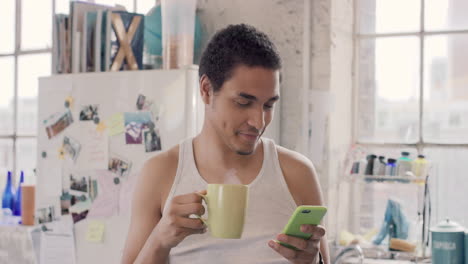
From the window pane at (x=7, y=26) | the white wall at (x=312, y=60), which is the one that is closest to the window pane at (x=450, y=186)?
the white wall at (x=312, y=60)

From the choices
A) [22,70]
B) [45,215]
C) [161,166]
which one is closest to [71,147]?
[45,215]

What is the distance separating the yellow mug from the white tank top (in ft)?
0.62

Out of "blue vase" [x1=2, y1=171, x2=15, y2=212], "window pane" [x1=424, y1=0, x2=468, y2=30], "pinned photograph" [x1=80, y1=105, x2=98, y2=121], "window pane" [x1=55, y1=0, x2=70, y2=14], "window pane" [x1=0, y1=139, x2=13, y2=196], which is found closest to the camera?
"pinned photograph" [x1=80, y1=105, x2=98, y2=121]

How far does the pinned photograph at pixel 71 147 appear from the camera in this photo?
2.51 metres

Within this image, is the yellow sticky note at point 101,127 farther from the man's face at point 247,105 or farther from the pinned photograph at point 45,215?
the man's face at point 247,105

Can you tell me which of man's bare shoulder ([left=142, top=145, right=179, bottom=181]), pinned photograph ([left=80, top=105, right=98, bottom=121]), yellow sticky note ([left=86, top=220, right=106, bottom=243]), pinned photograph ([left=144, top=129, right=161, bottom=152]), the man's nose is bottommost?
yellow sticky note ([left=86, top=220, right=106, bottom=243])

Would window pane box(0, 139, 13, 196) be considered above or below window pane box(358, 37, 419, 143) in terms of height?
below

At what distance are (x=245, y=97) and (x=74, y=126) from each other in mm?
1336

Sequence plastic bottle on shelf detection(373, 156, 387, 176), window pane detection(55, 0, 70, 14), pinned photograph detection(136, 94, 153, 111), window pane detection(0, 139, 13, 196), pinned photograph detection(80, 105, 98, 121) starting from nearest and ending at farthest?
pinned photograph detection(136, 94, 153, 111) < pinned photograph detection(80, 105, 98, 121) < plastic bottle on shelf detection(373, 156, 387, 176) < window pane detection(55, 0, 70, 14) < window pane detection(0, 139, 13, 196)

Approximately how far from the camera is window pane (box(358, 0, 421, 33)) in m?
2.76

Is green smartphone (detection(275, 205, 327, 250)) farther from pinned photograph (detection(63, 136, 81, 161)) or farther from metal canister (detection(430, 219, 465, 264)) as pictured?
pinned photograph (detection(63, 136, 81, 161))

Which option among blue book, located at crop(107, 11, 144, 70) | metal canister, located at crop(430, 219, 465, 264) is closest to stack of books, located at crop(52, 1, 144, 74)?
blue book, located at crop(107, 11, 144, 70)

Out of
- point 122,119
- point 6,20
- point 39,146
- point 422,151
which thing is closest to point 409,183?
point 422,151

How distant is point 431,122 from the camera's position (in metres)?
2.71
